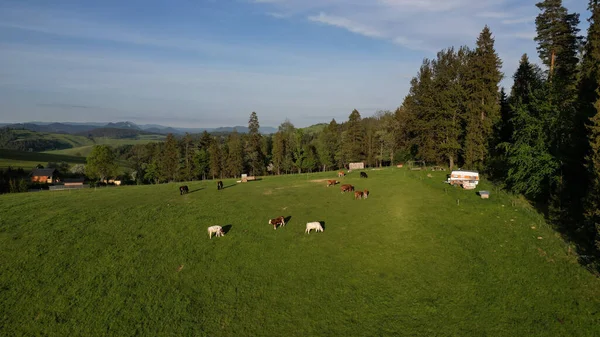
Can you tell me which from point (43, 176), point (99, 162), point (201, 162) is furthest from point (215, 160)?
point (43, 176)

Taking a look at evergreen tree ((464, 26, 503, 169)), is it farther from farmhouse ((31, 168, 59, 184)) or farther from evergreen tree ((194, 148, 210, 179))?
farmhouse ((31, 168, 59, 184))

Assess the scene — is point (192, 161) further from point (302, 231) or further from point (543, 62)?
point (543, 62)

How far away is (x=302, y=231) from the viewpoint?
2705cm

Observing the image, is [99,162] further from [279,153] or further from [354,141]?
[354,141]

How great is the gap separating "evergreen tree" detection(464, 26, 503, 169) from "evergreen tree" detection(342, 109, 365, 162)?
40.4 meters

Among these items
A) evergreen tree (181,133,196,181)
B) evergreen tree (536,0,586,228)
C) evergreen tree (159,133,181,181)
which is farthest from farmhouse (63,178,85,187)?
evergreen tree (536,0,586,228)

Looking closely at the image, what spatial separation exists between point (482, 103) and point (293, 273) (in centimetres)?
4345

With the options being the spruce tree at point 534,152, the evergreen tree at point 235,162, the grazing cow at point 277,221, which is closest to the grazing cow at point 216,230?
the grazing cow at point 277,221

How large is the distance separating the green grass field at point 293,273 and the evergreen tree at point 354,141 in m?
56.7

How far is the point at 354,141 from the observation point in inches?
3516

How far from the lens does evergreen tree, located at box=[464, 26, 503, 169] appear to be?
47.1 m

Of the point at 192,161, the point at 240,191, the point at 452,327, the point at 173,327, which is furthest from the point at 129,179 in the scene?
the point at 452,327

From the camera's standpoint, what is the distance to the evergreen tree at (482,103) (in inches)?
1853

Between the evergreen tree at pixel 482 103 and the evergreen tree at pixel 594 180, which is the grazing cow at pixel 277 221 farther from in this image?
the evergreen tree at pixel 482 103
